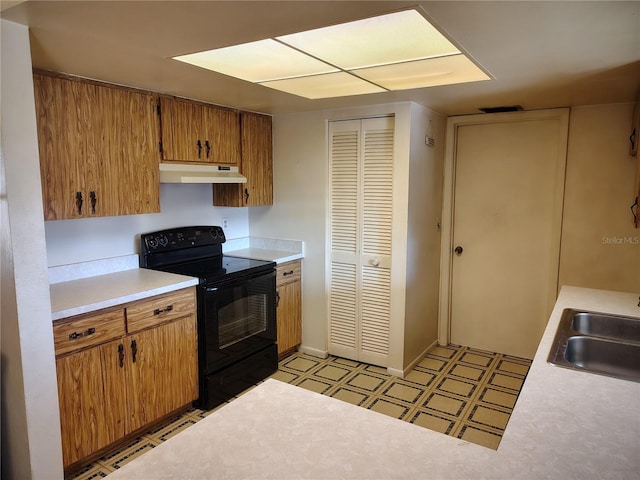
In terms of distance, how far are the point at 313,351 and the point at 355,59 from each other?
2588 millimetres

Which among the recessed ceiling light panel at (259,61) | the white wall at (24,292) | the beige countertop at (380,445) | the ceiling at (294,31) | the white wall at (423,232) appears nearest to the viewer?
the beige countertop at (380,445)

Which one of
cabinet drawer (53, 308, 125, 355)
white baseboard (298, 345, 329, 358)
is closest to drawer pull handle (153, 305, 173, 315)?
cabinet drawer (53, 308, 125, 355)

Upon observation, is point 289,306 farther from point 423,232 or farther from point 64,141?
point 64,141

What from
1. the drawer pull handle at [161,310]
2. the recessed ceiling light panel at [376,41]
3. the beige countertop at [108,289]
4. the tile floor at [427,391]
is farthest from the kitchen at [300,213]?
the recessed ceiling light panel at [376,41]

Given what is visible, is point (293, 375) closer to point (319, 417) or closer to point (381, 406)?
point (381, 406)

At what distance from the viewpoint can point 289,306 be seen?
3.77 m

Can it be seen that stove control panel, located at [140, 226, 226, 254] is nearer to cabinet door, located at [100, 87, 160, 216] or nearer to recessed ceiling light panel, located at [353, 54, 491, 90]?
cabinet door, located at [100, 87, 160, 216]

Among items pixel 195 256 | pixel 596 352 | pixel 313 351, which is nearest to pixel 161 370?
pixel 195 256

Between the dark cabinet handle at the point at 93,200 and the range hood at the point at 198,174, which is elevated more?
the range hood at the point at 198,174

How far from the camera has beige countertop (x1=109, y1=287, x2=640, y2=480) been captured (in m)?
1.00

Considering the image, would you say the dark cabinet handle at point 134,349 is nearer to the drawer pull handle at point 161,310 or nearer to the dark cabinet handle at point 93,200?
the drawer pull handle at point 161,310

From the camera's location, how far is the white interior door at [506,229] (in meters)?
3.56

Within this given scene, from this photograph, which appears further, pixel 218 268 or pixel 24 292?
pixel 218 268

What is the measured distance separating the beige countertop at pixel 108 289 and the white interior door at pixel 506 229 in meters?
2.50
